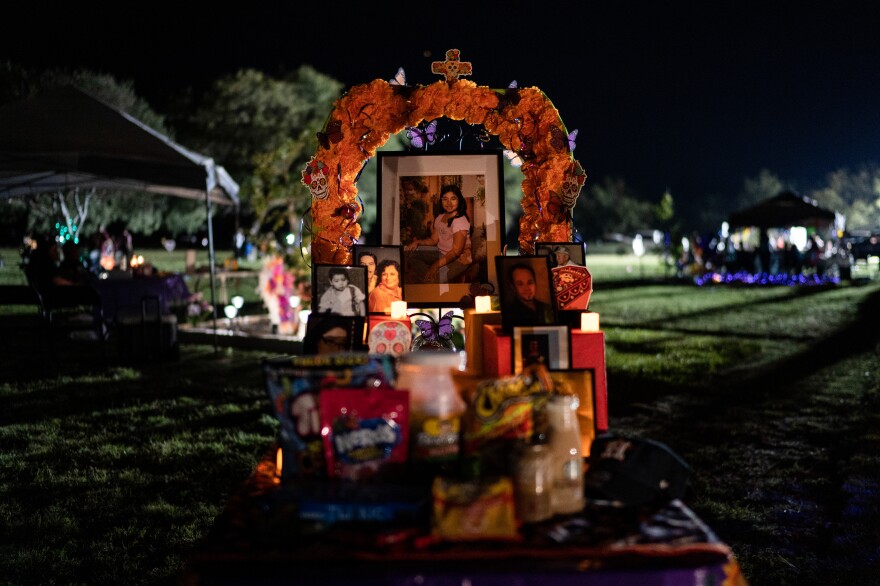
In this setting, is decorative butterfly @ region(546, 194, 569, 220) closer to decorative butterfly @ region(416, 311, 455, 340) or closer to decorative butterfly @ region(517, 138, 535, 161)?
decorative butterfly @ region(517, 138, 535, 161)

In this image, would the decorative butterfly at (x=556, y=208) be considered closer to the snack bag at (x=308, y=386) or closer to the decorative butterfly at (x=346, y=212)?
the decorative butterfly at (x=346, y=212)

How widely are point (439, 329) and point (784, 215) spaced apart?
2422 centimetres

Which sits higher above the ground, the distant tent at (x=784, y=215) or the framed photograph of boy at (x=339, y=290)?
the distant tent at (x=784, y=215)

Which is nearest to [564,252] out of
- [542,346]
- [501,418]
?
[542,346]

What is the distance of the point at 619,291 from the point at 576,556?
791 inches

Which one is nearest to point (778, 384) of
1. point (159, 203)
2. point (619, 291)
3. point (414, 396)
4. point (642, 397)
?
point (642, 397)

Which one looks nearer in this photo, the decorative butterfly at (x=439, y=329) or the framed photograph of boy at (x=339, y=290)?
the framed photograph of boy at (x=339, y=290)

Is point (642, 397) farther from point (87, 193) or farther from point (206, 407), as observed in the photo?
point (87, 193)

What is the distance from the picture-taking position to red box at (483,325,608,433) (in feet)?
7.70

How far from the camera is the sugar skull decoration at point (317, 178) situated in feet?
10.1

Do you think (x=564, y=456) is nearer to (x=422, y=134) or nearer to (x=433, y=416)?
(x=433, y=416)

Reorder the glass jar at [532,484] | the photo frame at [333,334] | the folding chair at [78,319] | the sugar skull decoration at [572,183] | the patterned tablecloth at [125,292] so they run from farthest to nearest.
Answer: the patterned tablecloth at [125,292]
the folding chair at [78,319]
the sugar skull decoration at [572,183]
the photo frame at [333,334]
the glass jar at [532,484]

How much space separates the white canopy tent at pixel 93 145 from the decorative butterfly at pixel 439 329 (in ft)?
21.1

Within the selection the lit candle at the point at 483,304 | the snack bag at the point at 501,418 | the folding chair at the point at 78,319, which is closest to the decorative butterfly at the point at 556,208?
the lit candle at the point at 483,304
